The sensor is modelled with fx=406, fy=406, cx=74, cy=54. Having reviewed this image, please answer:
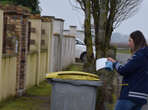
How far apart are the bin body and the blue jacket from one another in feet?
5.40

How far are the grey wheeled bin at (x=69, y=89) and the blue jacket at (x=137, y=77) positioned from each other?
1625mm

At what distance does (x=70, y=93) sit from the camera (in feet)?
23.1

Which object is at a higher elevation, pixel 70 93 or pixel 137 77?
pixel 137 77

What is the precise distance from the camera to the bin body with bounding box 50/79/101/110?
276 inches

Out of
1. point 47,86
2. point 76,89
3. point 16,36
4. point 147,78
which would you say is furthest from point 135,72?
point 47,86

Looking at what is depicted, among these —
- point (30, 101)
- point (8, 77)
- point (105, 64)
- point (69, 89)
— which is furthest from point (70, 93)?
point (30, 101)

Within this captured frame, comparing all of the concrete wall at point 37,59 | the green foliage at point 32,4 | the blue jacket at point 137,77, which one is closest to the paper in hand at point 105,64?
the blue jacket at point 137,77

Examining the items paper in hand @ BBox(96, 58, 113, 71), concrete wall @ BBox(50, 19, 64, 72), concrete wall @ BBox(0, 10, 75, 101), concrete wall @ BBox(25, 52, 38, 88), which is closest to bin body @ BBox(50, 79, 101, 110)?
paper in hand @ BBox(96, 58, 113, 71)

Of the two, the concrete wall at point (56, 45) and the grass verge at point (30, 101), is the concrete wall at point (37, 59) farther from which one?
the grass verge at point (30, 101)

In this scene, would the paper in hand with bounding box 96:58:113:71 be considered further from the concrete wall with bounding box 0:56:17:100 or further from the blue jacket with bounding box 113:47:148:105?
the concrete wall with bounding box 0:56:17:100

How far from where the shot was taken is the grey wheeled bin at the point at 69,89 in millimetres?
6996

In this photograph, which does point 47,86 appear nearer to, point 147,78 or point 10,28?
point 10,28

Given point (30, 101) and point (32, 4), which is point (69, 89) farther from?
point (32, 4)

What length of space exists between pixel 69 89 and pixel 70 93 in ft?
0.24
